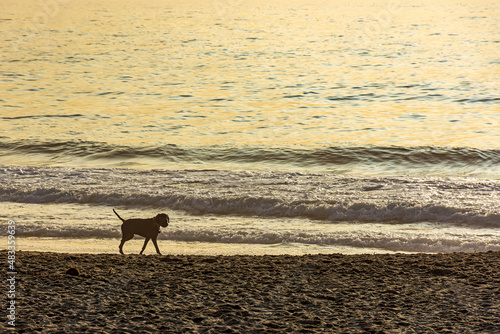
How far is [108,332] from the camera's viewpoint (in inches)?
179

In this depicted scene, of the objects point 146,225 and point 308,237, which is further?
point 308,237

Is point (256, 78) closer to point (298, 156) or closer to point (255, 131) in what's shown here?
point (255, 131)

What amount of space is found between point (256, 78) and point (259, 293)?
19047 mm

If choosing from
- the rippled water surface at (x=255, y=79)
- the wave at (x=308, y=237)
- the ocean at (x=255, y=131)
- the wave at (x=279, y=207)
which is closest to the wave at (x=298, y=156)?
the ocean at (x=255, y=131)

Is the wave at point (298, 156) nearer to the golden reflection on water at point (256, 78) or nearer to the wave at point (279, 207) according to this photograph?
the golden reflection on water at point (256, 78)

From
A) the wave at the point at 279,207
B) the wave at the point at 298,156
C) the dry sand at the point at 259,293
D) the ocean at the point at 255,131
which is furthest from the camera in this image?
Result: the wave at the point at 298,156

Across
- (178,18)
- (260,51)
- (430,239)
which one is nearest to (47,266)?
(430,239)

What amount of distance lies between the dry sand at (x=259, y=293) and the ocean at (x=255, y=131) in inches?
43.6

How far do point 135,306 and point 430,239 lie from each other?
402 cm

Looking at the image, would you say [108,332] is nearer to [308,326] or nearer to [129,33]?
[308,326]

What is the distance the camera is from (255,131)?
17.5 m

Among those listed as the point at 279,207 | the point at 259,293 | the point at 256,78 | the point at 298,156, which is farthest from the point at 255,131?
the point at 259,293

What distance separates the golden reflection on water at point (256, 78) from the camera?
17.7 meters

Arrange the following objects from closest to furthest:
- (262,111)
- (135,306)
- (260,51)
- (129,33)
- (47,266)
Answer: (135,306) → (47,266) → (262,111) → (260,51) → (129,33)
